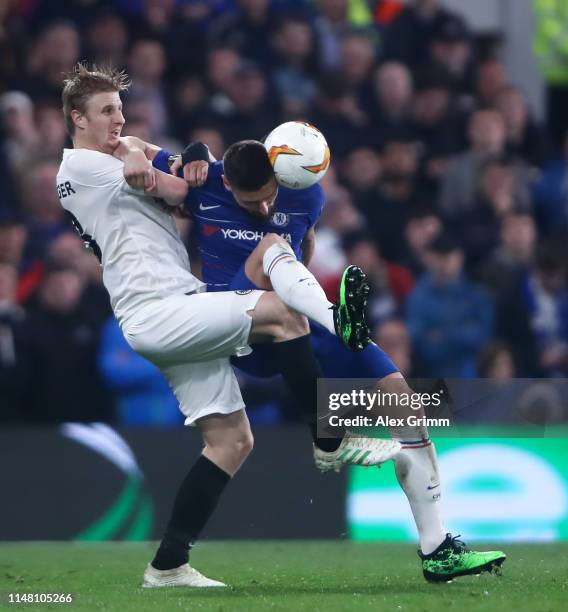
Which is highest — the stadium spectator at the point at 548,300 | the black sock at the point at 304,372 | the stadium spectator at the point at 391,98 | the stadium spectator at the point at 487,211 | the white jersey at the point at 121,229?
the stadium spectator at the point at 391,98

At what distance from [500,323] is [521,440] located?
6.04 ft

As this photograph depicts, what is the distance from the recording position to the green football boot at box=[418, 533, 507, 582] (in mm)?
7148

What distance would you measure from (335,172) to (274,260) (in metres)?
6.16

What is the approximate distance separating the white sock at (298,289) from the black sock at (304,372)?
0.25 meters

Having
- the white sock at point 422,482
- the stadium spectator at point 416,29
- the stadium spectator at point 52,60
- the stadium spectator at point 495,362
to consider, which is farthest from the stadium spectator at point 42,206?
the white sock at point 422,482

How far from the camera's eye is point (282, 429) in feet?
35.3

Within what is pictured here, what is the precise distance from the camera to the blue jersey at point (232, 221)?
7.38m

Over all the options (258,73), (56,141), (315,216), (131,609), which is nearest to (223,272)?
(315,216)

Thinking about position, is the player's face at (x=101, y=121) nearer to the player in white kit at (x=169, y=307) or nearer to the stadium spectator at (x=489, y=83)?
the player in white kit at (x=169, y=307)

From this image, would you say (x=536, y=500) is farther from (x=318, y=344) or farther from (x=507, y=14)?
(x=507, y=14)

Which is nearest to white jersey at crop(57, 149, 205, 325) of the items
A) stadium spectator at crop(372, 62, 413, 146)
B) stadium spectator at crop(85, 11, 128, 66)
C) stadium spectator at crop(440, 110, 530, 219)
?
stadium spectator at crop(85, 11, 128, 66)

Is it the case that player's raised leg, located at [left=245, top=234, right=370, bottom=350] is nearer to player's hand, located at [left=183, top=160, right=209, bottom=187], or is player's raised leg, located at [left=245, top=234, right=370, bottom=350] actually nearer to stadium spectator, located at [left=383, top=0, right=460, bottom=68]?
player's hand, located at [left=183, top=160, right=209, bottom=187]

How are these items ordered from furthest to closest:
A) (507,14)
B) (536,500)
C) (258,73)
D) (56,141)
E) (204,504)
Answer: (507,14) → (258,73) → (56,141) → (536,500) → (204,504)

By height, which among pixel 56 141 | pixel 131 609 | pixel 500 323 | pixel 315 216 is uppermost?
pixel 56 141
